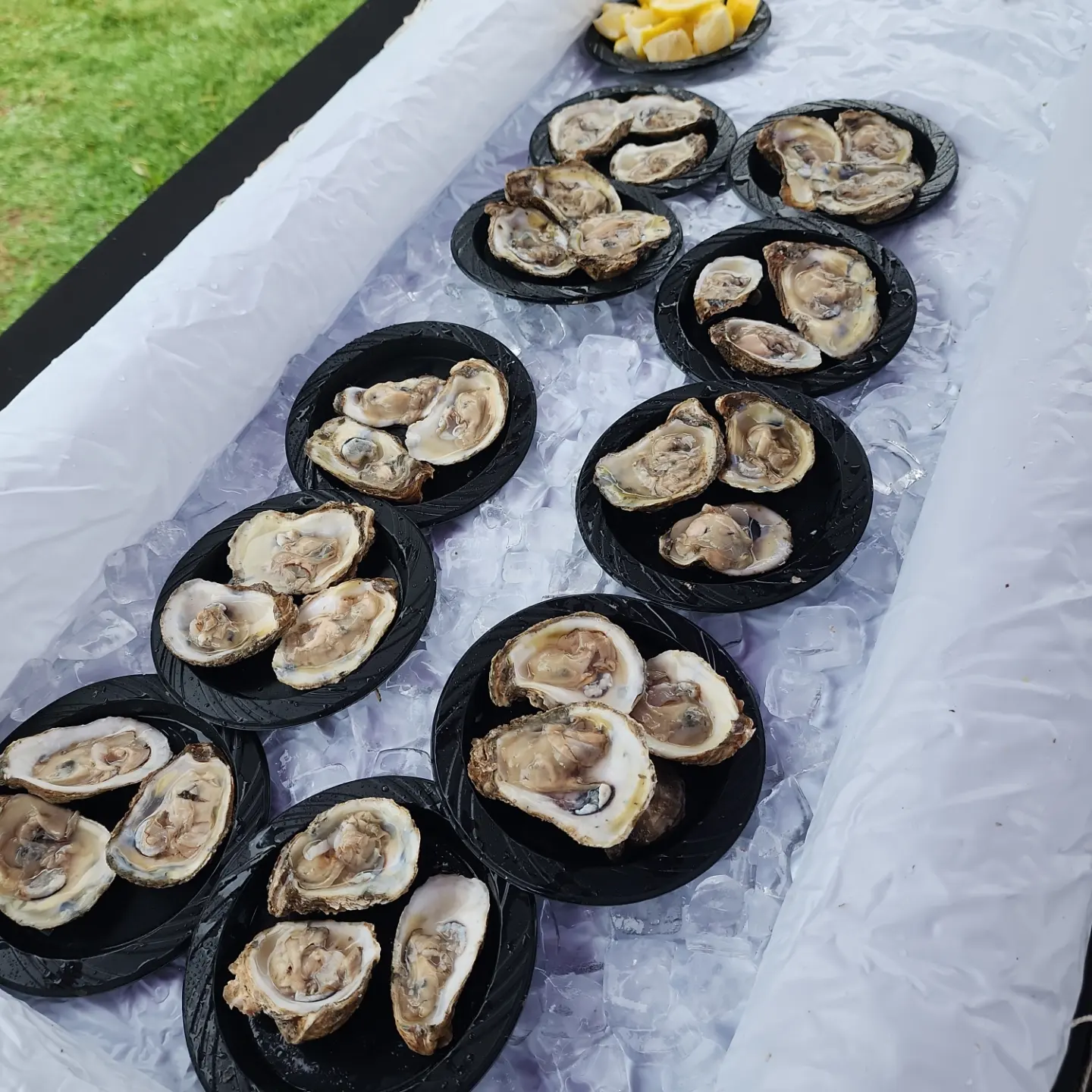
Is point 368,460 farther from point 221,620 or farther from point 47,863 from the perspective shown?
point 47,863

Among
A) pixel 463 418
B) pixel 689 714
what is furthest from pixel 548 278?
pixel 689 714

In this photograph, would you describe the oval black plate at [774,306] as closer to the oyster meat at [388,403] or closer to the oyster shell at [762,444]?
the oyster shell at [762,444]

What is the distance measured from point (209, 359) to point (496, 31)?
3.84ft

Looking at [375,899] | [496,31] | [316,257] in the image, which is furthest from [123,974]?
[496,31]

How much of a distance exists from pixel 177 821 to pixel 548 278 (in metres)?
1.25

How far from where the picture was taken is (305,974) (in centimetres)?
116

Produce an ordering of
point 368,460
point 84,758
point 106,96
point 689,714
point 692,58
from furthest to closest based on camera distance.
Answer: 1. point 106,96
2. point 692,58
3. point 368,460
4. point 84,758
5. point 689,714

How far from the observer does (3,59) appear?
300 cm

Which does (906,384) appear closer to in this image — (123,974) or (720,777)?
(720,777)

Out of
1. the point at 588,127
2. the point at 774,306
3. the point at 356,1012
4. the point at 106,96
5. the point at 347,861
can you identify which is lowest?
the point at 356,1012

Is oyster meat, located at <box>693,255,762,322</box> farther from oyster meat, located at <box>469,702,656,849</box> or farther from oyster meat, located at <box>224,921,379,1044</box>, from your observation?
oyster meat, located at <box>224,921,379,1044</box>

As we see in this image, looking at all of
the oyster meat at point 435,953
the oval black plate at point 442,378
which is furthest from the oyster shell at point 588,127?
the oyster meat at point 435,953

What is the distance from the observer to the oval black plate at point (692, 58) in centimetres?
236

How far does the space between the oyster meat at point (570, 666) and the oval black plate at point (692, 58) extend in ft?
5.61
